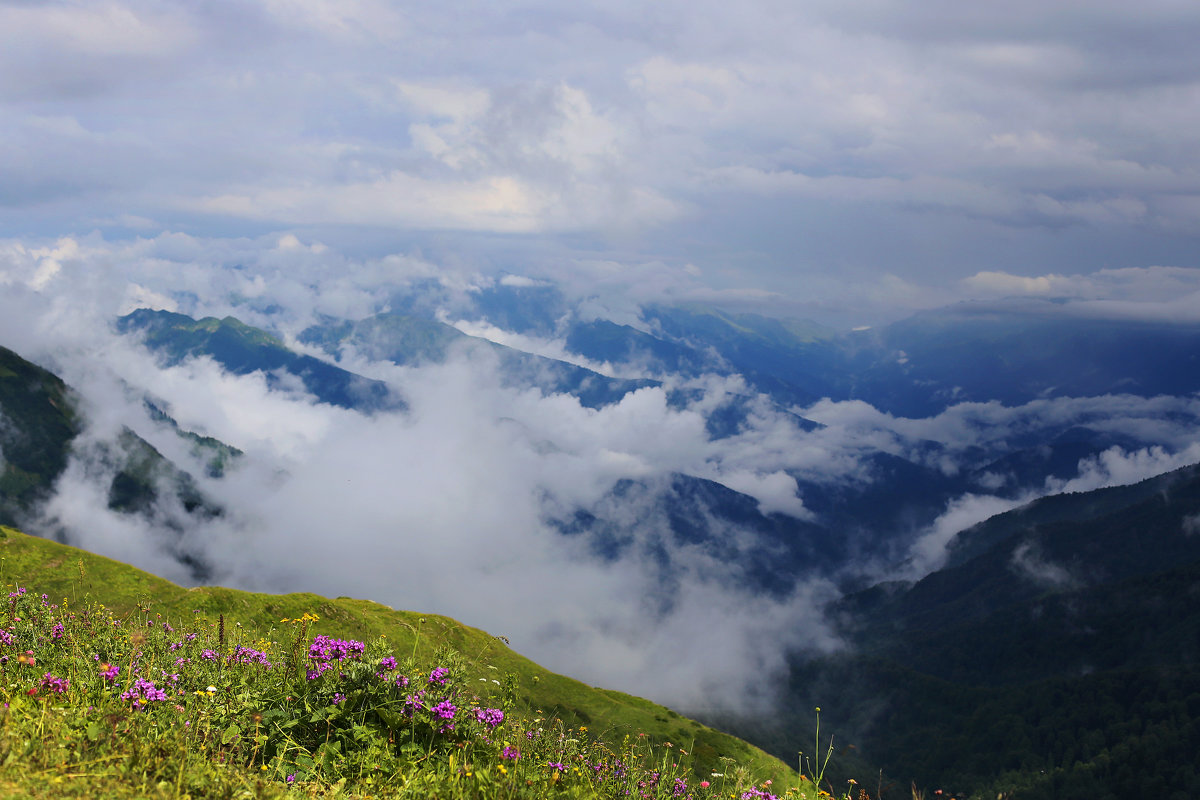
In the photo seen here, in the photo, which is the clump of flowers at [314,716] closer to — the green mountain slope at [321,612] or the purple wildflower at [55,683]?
the purple wildflower at [55,683]

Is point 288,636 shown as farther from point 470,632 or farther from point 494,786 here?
point 470,632

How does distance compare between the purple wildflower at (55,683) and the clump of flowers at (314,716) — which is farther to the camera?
the purple wildflower at (55,683)

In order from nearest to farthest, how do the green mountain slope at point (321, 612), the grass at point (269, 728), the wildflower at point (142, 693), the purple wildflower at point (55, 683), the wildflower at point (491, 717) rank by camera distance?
the grass at point (269, 728)
the wildflower at point (142, 693)
the purple wildflower at point (55, 683)
the wildflower at point (491, 717)
the green mountain slope at point (321, 612)

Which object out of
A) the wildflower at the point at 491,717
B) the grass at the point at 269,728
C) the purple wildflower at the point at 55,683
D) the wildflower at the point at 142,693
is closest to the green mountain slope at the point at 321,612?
the grass at the point at 269,728

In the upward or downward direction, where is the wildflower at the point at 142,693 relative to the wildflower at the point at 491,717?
upward

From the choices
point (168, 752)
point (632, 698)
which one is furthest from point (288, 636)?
point (632, 698)

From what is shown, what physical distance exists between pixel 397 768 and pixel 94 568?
116m

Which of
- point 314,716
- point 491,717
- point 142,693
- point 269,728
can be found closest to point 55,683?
point 142,693

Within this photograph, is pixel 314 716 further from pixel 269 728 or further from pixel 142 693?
pixel 142 693

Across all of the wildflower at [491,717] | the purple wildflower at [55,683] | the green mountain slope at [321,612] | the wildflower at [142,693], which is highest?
the wildflower at [142,693]

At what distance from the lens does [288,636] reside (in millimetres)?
18328

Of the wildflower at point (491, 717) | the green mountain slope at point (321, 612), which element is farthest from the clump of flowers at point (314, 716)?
the green mountain slope at point (321, 612)

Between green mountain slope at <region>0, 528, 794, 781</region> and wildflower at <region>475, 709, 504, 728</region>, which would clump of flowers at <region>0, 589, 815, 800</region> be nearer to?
wildflower at <region>475, 709, 504, 728</region>

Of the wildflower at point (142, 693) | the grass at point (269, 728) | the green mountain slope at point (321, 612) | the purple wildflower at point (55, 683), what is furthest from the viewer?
the green mountain slope at point (321, 612)
